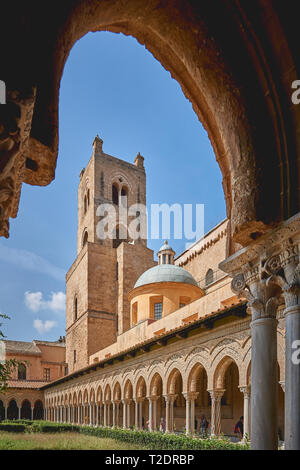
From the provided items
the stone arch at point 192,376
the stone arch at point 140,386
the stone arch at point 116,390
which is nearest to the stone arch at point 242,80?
the stone arch at point 192,376

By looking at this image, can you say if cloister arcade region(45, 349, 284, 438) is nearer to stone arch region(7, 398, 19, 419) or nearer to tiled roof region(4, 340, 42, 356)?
stone arch region(7, 398, 19, 419)

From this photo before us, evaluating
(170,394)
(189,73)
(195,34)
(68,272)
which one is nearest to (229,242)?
(189,73)

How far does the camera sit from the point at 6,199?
91.1 inches

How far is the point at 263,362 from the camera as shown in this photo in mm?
3787

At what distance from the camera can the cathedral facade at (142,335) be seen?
44.5 ft

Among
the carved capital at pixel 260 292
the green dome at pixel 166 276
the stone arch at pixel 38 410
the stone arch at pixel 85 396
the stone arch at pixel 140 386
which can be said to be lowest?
the stone arch at pixel 38 410

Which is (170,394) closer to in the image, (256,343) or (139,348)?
(139,348)

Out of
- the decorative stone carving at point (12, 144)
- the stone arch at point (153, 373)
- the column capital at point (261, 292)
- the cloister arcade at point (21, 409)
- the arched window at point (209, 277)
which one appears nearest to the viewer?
the decorative stone carving at point (12, 144)

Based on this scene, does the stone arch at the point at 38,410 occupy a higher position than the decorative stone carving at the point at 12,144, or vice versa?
the decorative stone carving at the point at 12,144

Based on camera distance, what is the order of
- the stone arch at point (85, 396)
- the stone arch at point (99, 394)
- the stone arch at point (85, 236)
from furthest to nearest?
1. the stone arch at point (85, 236)
2. the stone arch at point (85, 396)
3. the stone arch at point (99, 394)

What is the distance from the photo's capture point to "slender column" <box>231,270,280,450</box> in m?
3.69

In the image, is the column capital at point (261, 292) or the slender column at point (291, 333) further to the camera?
the column capital at point (261, 292)

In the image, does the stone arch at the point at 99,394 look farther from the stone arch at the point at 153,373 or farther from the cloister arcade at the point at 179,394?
the stone arch at the point at 153,373

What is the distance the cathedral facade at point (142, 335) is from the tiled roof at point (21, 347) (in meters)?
0.33
